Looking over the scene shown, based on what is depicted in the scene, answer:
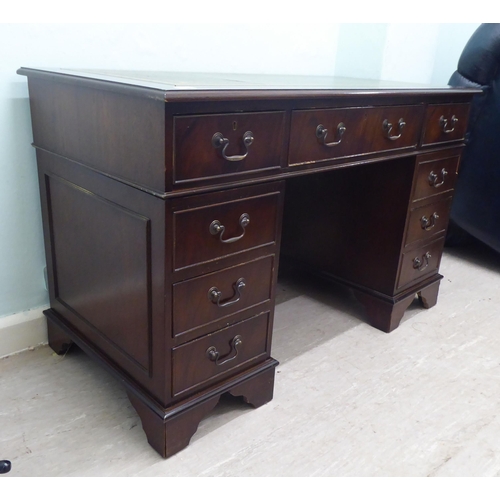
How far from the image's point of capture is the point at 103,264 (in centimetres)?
115

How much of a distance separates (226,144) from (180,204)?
14 centimetres

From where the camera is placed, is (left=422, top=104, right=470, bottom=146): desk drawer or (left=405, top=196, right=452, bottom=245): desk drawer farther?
(left=405, top=196, right=452, bottom=245): desk drawer

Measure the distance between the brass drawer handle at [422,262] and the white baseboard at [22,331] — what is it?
1.16 metres

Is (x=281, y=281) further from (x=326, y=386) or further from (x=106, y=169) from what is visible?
(x=106, y=169)

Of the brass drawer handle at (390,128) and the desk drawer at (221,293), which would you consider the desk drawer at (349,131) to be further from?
the desk drawer at (221,293)

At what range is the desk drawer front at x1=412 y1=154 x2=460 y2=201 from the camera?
5.11ft

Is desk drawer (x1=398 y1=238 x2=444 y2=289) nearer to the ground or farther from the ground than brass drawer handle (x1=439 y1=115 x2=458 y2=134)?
nearer to the ground

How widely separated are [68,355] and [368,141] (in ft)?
3.23

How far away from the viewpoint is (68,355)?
4.65ft

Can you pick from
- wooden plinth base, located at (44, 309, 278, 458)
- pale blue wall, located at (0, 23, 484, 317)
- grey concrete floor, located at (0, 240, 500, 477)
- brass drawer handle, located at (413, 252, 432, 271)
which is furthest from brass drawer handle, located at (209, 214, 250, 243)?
brass drawer handle, located at (413, 252, 432, 271)

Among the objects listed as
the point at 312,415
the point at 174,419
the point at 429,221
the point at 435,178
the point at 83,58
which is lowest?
the point at 312,415

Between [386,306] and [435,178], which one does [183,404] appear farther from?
[435,178]

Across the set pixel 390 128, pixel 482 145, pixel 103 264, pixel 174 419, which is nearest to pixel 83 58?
pixel 103 264

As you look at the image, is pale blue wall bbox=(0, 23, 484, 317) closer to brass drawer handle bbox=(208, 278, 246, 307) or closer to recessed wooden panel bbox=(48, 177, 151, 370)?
recessed wooden panel bbox=(48, 177, 151, 370)
